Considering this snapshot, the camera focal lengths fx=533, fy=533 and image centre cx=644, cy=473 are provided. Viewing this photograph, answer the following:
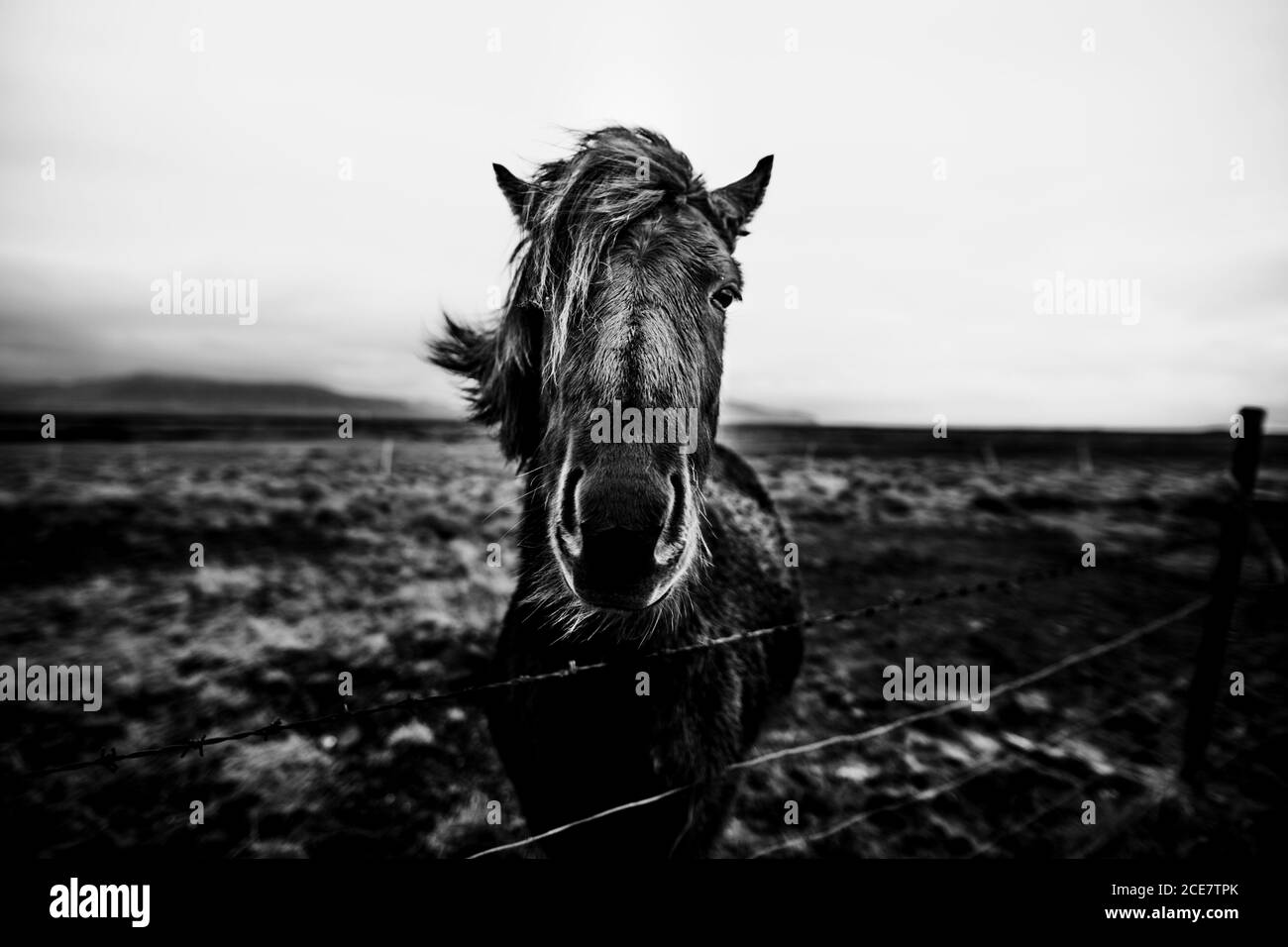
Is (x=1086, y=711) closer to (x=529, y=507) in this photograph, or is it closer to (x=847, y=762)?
(x=847, y=762)

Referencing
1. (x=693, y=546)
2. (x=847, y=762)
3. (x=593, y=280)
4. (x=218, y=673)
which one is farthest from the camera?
(x=218, y=673)

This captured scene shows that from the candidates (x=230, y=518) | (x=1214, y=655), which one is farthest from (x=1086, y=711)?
(x=230, y=518)

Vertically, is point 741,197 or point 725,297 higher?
point 741,197

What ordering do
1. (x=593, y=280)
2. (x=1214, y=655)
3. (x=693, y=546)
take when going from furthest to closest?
1. (x=1214, y=655)
2. (x=593, y=280)
3. (x=693, y=546)

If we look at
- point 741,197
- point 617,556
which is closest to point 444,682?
point 617,556

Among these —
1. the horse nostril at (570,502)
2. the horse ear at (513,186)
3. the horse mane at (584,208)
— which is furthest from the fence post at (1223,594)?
the horse ear at (513,186)

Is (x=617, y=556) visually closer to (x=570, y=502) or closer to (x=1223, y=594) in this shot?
(x=570, y=502)

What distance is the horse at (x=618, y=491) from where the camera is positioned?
5.76 ft

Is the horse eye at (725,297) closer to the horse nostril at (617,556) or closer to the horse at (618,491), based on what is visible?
the horse at (618,491)

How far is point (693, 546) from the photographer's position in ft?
6.44

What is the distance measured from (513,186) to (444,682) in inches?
210

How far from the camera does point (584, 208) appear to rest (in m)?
2.33
